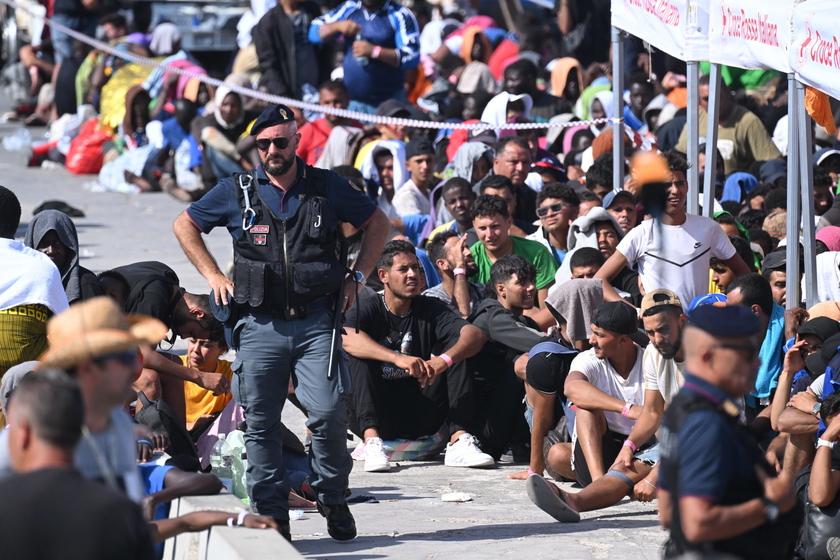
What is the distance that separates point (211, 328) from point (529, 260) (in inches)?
107

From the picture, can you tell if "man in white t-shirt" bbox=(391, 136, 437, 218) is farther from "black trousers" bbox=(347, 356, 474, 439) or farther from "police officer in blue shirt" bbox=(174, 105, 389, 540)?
"police officer in blue shirt" bbox=(174, 105, 389, 540)

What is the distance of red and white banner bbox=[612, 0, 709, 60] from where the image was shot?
841 cm

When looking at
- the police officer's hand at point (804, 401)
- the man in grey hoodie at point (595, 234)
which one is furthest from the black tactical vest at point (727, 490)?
the man in grey hoodie at point (595, 234)

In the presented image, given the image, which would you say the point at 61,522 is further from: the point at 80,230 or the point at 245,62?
the point at 245,62

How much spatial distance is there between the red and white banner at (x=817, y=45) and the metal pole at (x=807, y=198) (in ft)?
1.64

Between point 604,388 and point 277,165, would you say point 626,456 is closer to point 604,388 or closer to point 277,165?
point 604,388

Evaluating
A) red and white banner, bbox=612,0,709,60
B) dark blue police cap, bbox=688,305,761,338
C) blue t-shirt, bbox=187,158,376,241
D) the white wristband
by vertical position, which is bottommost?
the white wristband

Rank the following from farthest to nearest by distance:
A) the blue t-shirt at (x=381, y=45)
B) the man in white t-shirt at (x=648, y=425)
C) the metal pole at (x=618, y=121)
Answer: the blue t-shirt at (x=381, y=45) < the metal pole at (x=618, y=121) < the man in white t-shirt at (x=648, y=425)

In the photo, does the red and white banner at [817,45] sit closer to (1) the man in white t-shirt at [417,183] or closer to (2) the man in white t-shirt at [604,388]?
(2) the man in white t-shirt at [604,388]

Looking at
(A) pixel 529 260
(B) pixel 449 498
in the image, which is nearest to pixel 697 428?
(B) pixel 449 498

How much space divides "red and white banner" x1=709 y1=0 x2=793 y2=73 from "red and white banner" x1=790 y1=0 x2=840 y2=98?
10cm

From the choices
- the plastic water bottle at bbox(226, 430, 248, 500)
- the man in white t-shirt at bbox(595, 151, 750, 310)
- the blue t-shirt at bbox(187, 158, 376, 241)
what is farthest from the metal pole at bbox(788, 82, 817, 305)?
the plastic water bottle at bbox(226, 430, 248, 500)

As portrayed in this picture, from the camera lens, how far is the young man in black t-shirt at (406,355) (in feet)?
25.5

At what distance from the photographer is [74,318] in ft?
12.0
